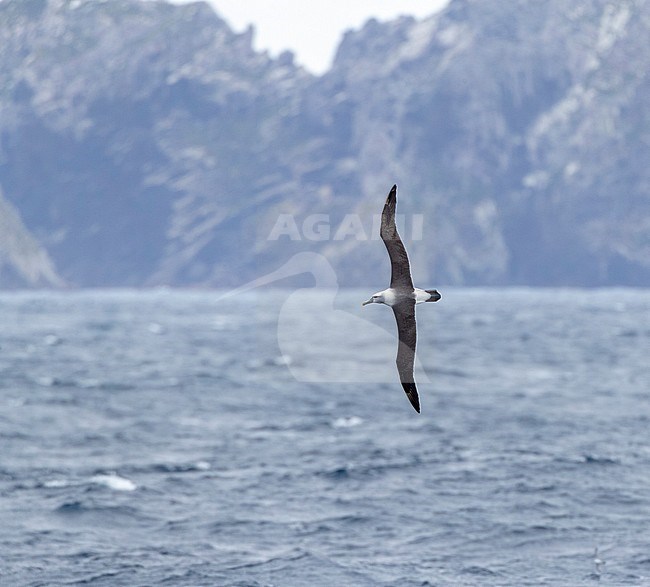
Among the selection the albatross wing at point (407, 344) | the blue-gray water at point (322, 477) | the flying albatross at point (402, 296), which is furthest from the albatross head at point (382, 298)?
the blue-gray water at point (322, 477)

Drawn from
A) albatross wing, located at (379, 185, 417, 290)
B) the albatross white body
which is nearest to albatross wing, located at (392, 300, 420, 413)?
the albatross white body

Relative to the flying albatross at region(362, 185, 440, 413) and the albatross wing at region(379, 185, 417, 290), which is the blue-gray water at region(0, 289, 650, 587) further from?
the albatross wing at region(379, 185, 417, 290)

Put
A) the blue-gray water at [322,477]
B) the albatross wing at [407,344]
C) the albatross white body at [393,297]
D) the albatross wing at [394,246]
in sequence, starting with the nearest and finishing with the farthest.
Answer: the albatross wing at [394,246] → the albatross white body at [393,297] → the albatross wing at [407,344] → the blue-gray water at [322,477]

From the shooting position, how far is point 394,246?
16250 mm

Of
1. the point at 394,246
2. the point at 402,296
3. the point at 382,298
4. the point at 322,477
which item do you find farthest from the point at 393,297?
the point at 322,477

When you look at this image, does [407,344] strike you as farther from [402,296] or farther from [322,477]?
[322,477]

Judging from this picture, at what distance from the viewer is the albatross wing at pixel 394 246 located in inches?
630

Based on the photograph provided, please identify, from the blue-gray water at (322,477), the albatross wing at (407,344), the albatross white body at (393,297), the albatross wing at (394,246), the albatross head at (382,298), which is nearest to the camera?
the albatross wing at (394,246)

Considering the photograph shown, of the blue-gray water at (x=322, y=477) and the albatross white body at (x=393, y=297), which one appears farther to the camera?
the blue-gray water at (x=322, y=477)

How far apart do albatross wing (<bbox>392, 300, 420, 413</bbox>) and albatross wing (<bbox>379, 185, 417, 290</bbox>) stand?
379mm

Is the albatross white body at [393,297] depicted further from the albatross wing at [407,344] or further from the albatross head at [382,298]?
the albatross wing at [407,344]

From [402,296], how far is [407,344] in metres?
1.09

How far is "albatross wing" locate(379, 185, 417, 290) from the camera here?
16.0m

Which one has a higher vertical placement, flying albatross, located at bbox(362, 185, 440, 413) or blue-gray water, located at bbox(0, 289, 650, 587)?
flying albatross, located at bbox(362, 185, 440, 413)
